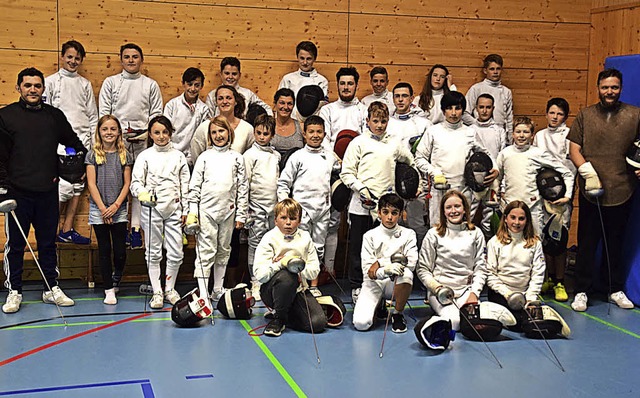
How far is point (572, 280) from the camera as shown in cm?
657

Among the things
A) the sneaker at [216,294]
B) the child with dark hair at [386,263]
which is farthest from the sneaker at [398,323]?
the sneaker at [216,294]

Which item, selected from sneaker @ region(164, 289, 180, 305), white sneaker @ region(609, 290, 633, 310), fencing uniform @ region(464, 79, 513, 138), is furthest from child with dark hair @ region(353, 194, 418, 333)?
fencing uniform @ region(464, 79, 513, 138)

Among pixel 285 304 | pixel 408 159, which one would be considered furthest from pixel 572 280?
pixel 285 304

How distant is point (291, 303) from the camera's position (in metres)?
4.94

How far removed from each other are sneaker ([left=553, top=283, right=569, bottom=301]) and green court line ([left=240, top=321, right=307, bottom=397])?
8.34ft

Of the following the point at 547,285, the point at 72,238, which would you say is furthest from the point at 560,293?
the point at 72,238

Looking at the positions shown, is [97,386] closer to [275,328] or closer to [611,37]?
[275,328]

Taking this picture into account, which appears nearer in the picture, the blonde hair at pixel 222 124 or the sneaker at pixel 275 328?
the sneaker at pixel 275 328

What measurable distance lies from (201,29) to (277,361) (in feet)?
12.4

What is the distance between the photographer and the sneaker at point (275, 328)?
191 inches

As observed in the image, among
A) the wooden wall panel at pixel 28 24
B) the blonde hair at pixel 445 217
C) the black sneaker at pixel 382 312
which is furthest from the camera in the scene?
the wooden wall panel at pixel 28 24

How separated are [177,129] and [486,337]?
3.22 metres

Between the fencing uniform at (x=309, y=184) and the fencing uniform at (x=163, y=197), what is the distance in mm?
746

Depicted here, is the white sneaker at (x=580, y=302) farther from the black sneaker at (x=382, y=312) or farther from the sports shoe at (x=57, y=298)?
the sports shoe at (x=57, y=298)
